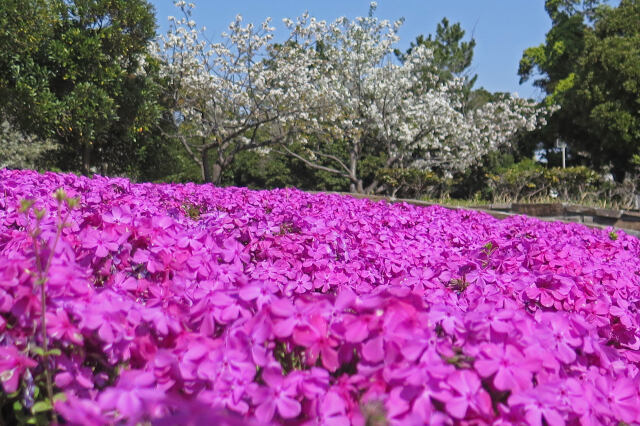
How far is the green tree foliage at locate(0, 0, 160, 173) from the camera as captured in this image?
11.4m

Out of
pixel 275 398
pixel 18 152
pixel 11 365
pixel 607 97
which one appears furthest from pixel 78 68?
pixel 607 97

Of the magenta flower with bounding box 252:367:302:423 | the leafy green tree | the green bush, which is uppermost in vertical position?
the leafy green tree

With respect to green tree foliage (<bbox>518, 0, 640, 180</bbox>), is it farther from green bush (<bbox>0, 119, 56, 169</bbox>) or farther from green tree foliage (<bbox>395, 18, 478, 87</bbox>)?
green bush (<bbox>0, 119, 56, 169</bbox>)

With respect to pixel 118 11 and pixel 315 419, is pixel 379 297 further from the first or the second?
pixel 118 11

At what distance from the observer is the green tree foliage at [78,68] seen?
11352 millimetres

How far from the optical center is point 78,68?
1239 centimetres

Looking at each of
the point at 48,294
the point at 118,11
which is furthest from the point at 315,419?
the point at 118,11

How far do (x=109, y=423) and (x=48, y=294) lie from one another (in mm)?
367

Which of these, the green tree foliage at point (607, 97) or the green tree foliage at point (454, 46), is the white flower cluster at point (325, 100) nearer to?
the green tree foliage at point (607, 97)

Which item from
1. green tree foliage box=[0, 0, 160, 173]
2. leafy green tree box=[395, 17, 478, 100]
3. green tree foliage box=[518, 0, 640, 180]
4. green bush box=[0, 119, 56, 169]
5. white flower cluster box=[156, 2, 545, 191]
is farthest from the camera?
leafy green tree box=[395, 17, 478, 100]

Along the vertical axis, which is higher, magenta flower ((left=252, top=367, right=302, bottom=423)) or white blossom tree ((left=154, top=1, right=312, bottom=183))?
white blossom tree ((left=154, top=1, right=312, bottom=183))

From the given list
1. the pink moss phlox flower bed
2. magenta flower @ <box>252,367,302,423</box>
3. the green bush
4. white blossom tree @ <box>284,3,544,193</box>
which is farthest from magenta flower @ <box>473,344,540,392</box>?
the green bush

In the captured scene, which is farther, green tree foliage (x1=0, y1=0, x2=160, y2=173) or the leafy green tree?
the leafy green tree

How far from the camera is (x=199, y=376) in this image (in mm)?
1051
